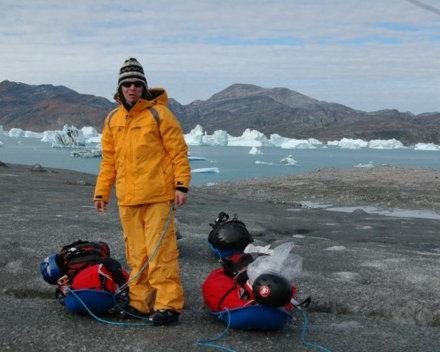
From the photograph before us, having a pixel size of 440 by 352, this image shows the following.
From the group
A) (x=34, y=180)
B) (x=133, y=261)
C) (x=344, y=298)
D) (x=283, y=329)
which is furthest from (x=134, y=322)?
(x=34, y=180)

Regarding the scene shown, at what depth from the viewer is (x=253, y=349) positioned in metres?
3.46

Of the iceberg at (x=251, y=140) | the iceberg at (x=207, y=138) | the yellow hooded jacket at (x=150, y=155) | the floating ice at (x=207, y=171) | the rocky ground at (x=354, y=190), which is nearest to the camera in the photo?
the yellow hooded jacket at (x=150, y=155)

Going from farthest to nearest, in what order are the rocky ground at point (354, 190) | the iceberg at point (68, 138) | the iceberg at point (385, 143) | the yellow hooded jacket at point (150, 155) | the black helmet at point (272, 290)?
the iceberg at point (385, 143) < the iceberg at point (68, 138) < the rocky ground at point (354, 190) < the yellow hooded jacket at point (150, 155) < the black helmet at point (272, 290)

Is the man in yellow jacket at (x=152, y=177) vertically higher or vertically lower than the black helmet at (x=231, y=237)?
higher

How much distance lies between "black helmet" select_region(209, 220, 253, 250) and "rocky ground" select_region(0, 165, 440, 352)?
0.32 m

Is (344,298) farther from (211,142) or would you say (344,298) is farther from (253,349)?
(211,142)

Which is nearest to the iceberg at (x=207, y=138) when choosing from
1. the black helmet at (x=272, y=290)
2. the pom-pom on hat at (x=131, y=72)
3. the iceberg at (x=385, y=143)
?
the iceberg at (x=385, y=143)

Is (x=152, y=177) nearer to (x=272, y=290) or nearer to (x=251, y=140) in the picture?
(x=272, y=290)

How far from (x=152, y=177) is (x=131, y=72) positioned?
2.39 feet

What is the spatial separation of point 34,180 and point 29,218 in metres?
8.34

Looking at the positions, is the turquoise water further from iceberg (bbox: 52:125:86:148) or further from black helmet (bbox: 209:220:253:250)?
black helmet (bbox: 209:220:253:250)

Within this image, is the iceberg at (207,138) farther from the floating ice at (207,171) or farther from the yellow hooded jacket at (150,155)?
the yellow hooded jacket at (150,155)

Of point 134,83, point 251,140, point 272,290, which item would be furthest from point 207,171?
point 251,140

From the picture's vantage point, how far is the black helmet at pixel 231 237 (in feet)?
17.7
